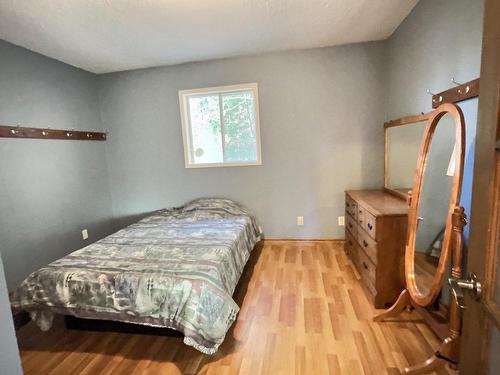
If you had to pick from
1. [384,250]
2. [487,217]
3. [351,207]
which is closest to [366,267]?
[384,250]

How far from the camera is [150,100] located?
3.74m

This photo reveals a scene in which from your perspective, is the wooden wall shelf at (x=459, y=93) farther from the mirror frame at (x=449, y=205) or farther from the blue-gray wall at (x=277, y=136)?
the blue-gray wall at (x=277, y=136)

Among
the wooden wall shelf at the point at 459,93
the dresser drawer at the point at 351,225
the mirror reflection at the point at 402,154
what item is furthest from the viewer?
the dresser drawer at the point at 351,225

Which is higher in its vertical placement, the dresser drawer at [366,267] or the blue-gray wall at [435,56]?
the blue-gray wall at [435,56]

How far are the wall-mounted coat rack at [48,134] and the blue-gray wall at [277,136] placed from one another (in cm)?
28

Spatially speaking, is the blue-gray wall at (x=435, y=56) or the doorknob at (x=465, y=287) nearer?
the doorknob at (x=465, y=287)

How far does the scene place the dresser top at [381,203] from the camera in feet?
6.97

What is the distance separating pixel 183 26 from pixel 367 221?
8.05 feet

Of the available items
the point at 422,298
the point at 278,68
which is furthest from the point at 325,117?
the point at 422,298

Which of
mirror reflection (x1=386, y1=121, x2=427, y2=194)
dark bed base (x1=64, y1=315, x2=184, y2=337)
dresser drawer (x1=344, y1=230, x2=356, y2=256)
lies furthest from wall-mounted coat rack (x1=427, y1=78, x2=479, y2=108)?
dark bed base (x1=64, y1=315, x2=184, y2=337)

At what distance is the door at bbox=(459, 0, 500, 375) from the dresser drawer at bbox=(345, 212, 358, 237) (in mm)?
2072

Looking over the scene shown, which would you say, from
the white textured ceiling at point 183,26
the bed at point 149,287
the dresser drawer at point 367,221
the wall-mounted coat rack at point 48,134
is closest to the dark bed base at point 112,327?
the bed at point 149,287

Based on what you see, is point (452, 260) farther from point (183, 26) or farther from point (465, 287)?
point (183, 26)

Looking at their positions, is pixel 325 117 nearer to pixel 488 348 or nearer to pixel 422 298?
pixel 422 298
